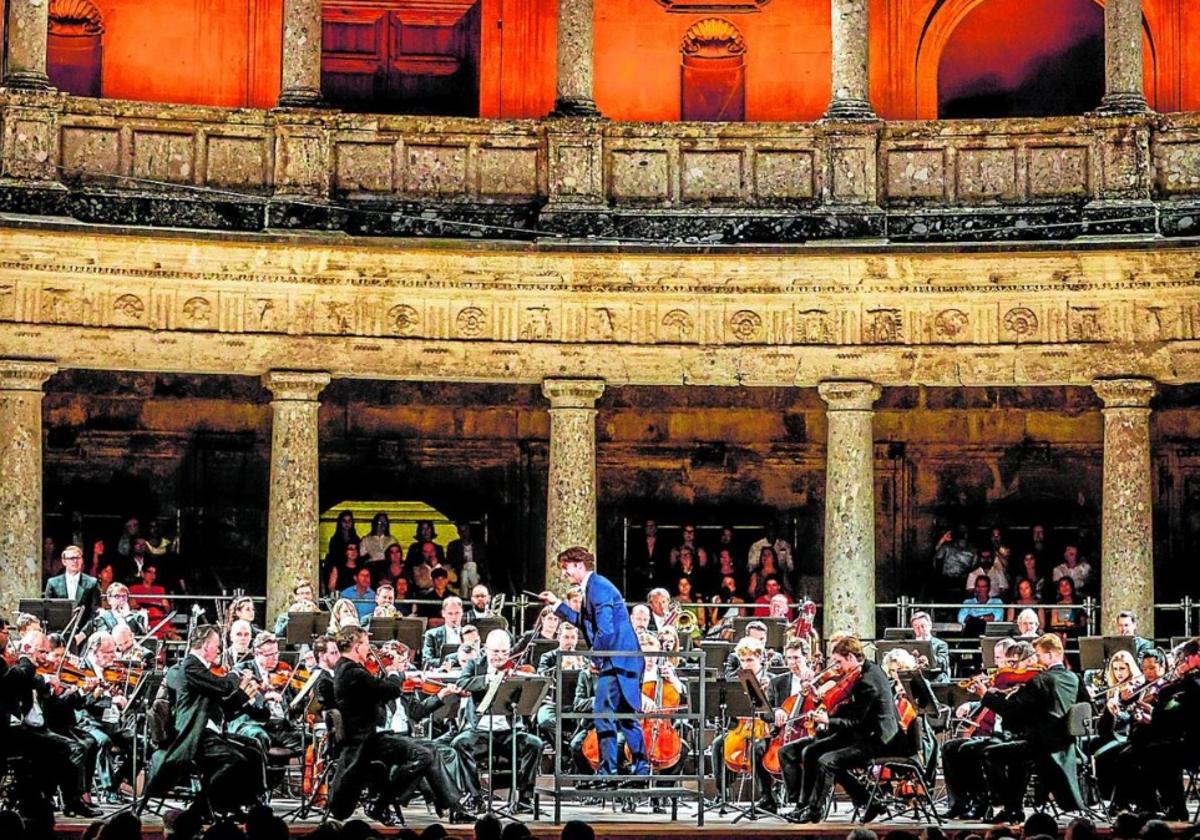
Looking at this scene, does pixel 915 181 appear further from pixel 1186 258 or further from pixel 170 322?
pixel 170 322

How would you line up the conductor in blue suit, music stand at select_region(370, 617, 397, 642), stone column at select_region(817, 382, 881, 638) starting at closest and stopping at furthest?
the conductor in blue suit < music stand at select_region(370, 617, 397, 642) < stone column at select_region(817, 382, 881, 638)

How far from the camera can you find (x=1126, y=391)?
79.9ft

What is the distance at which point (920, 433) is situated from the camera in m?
28.2

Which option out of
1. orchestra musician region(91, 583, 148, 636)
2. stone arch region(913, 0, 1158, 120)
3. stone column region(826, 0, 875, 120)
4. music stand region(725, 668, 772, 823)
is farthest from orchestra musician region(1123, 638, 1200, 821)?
stone arch region(913, 0, 1158, 120)

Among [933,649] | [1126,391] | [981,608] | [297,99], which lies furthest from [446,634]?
[1126,391]

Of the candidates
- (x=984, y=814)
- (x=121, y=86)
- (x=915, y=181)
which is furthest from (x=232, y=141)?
(x=984, y=814)

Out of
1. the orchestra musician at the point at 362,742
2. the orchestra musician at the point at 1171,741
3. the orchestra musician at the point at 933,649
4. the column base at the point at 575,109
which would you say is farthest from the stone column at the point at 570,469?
the orchestra musician at the point at 1171,741

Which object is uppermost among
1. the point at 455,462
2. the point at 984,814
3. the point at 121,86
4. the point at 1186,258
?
the point at 121,86

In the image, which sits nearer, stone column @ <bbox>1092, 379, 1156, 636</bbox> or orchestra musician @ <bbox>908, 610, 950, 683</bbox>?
orchestra musician @ <bbox>908, 610, 950, 683</bbox>

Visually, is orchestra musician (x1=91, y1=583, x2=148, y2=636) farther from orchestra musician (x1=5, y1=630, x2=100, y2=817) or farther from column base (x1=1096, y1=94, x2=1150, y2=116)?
column base (x1=1096, y1=94, x2=1150, y2=116)

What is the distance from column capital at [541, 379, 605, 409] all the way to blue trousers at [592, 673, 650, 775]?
6.57 m

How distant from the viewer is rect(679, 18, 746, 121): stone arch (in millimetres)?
28156

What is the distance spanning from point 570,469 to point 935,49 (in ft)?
23.2

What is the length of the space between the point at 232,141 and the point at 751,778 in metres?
9.60
